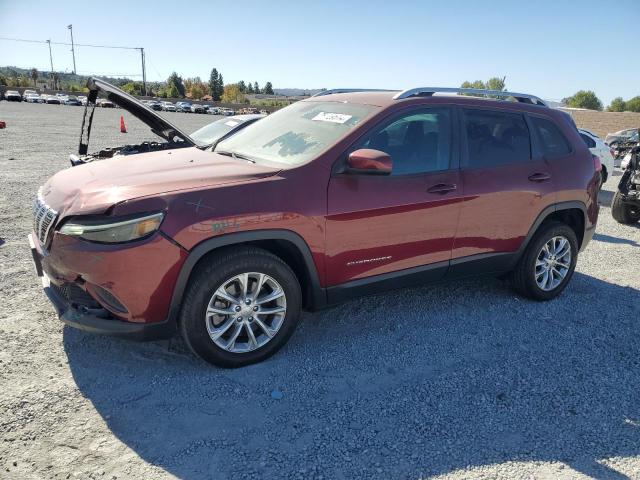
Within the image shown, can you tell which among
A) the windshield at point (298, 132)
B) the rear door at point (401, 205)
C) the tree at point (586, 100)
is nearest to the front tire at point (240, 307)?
the rear door at point (401, 205)

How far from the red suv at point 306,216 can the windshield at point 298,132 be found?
0.02 metres

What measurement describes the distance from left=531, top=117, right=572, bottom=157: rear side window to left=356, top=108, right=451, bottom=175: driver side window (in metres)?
1.15

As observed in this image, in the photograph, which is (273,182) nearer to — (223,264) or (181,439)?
(223,264)

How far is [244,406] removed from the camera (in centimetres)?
292

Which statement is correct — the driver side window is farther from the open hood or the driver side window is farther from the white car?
the white car

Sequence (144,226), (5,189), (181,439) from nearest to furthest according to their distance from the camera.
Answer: (181,439), (144,226), (5,189)

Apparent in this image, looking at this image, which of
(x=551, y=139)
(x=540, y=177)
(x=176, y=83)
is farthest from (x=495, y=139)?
(x=176, y=83)

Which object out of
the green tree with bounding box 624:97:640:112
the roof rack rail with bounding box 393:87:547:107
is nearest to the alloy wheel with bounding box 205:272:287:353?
the roof rack rail with bounding box 393:87:547:107

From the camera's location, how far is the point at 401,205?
11.8 ft

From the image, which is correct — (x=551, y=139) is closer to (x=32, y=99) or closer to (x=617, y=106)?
(x=32, y=99)

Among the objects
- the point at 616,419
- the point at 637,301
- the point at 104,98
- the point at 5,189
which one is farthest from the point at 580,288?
the point at 5,189

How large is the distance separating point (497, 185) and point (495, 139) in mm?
433

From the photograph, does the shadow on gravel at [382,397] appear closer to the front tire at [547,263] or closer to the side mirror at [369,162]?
the front tire at [547,263]

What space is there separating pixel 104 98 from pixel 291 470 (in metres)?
4.75
